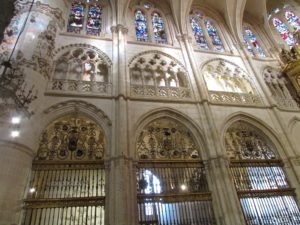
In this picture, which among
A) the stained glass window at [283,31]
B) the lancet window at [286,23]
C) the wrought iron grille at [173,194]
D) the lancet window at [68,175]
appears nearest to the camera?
the lancet window at [68,175]

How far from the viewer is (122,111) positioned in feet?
27.8

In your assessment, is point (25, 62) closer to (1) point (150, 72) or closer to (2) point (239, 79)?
(1) point (150, 72)

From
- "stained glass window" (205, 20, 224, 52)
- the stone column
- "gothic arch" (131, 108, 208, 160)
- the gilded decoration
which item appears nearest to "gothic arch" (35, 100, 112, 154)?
"gothic arch" (131, 108, 208, 160)

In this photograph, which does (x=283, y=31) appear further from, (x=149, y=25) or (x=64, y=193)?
(x=64, y=193)

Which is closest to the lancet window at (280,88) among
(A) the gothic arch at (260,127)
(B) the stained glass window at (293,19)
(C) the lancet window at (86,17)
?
(A) the gothic arch at (260,127)

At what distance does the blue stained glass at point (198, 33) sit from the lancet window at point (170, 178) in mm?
5741

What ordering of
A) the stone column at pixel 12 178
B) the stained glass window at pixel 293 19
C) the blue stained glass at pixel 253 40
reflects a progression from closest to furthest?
1. the stone column at pixel 12 178
2. the blue stained glass at pixel 253 40
3. the stained glass window at pixel 293 19

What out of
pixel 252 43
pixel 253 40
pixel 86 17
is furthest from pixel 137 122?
pixel 253 40

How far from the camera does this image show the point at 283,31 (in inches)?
616

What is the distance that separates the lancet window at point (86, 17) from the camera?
11629 mm

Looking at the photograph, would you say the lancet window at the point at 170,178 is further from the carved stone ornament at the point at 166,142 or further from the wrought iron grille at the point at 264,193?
the wrought iron grille at the point at 264,193

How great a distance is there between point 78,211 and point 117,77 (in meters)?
4.84

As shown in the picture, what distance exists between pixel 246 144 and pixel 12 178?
815 centimetres

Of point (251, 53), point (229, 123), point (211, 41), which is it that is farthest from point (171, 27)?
point (229, 123)
